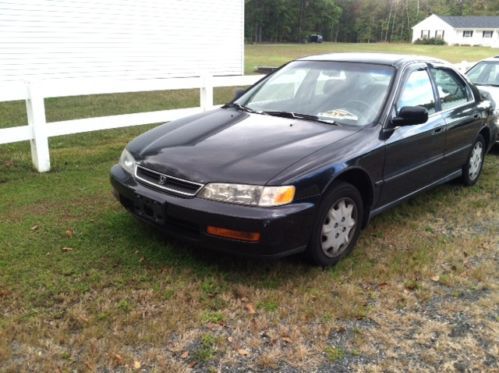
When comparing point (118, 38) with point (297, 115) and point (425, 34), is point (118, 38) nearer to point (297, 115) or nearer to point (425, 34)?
point (297, 115)

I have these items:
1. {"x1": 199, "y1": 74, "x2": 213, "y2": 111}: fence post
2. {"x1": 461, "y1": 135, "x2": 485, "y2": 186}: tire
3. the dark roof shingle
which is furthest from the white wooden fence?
the dark roof shingle

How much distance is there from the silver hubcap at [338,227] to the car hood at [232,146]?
0.50 meters

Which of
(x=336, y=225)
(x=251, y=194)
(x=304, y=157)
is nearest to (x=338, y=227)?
(x=336, y=225)

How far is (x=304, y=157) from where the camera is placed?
12.2 ft

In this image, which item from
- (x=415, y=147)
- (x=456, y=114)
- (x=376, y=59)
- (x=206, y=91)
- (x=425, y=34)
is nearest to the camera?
(x=415, y=147)

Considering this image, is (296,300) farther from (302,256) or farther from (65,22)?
(65,22)

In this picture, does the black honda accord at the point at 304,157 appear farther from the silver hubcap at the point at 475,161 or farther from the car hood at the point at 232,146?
the silver hubcap at the point at 475,161

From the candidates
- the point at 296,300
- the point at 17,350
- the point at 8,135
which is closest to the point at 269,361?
the point at 296,300

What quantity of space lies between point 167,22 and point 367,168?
1290 cm

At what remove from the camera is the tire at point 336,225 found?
3.79 m

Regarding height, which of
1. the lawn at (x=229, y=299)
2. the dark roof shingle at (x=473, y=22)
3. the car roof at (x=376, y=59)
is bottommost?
the lawn at (x=229, y=299)

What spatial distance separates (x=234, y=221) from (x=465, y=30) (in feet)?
296

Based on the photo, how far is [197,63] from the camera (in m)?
16.6

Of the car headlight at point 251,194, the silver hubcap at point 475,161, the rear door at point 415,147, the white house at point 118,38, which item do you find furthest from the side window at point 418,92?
the white house at point 118,38
